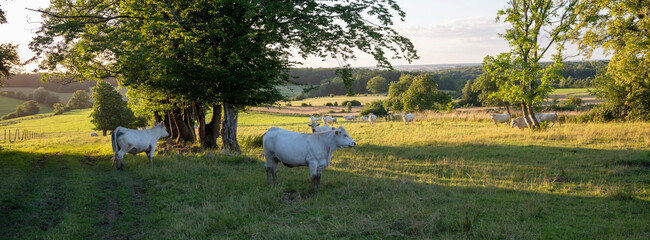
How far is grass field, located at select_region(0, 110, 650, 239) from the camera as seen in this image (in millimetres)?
6121

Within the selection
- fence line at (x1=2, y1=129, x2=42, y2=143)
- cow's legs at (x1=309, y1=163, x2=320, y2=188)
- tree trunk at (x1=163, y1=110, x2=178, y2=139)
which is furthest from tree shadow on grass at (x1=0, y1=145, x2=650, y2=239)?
fence line at (x1=2, y1=129, x2=42, y2=143)

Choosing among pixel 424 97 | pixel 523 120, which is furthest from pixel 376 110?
pixel 523 120

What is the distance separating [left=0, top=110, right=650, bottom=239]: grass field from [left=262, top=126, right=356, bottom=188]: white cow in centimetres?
66

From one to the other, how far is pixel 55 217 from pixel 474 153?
16459 millimetres

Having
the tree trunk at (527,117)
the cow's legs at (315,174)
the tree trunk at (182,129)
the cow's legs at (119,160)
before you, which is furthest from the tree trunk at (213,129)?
the tree trunk at (527,117)

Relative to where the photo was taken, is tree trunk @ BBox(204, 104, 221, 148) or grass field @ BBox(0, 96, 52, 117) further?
grass field @ BBox(0, 96, 52, 117)

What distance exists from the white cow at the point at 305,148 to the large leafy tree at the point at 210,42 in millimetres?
5789

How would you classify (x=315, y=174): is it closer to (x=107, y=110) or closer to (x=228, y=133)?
(x=228, y=133)

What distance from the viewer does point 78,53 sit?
1709cm

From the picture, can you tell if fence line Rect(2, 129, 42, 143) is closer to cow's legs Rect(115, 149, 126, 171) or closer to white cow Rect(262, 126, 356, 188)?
cow's legs Rect(115, 149, 126, 171)

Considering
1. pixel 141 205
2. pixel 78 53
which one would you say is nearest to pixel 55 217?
pixel 141 205

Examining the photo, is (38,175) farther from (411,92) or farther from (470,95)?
(470,95)

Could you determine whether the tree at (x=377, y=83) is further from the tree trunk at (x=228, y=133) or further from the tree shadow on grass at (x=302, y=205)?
the tree shadow on grass at (x=302, y=205)

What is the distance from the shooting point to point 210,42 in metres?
15.6
